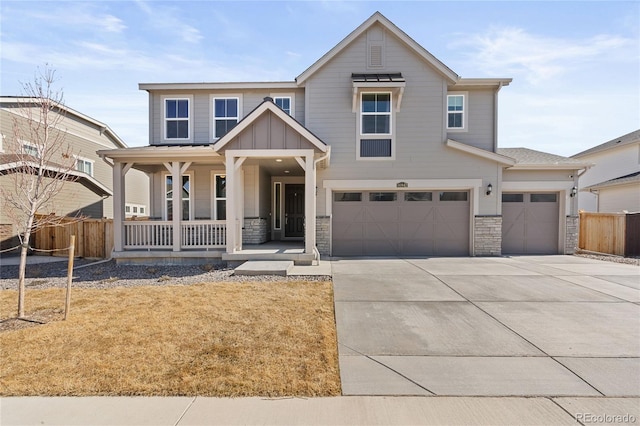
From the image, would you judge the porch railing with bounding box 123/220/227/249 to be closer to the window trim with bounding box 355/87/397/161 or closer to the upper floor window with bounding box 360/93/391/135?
the window trim with bounding box 355/87/397/161

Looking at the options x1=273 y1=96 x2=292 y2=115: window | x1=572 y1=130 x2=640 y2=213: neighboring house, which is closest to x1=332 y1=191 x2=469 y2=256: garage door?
x1=273 y1=96 x2=292 y2=115: window

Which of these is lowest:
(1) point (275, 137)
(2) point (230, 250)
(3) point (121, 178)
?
(2) point (230, 250)

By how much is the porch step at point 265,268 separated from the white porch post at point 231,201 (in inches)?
34.5

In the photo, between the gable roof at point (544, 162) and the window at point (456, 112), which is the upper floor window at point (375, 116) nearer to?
the window at point (456, 112)

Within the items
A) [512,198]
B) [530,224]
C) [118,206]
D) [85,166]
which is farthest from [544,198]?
[85,166]

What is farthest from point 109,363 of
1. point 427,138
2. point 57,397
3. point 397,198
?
point 427,138

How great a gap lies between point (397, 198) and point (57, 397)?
34.7 feet

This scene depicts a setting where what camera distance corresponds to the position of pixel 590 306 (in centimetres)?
568

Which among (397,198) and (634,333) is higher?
(397,198)

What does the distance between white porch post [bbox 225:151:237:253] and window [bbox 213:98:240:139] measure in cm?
395

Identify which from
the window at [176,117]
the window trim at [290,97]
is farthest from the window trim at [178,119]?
the window trim at [290,97]

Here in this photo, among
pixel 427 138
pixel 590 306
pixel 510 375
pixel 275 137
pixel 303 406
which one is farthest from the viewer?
pixel 427 138

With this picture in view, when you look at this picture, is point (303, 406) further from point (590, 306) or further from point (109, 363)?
point (590, 306)

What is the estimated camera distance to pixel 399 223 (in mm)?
11664
